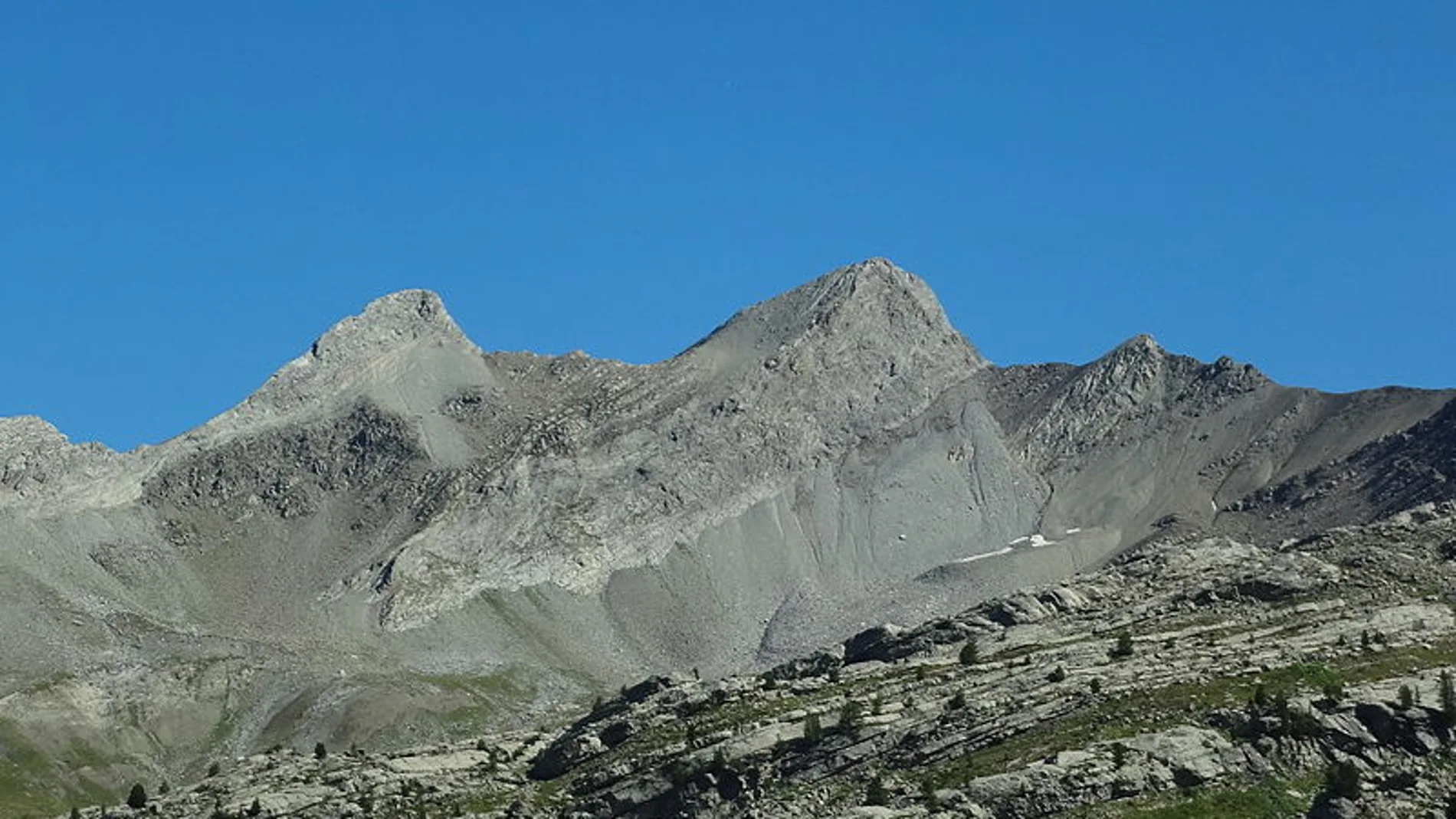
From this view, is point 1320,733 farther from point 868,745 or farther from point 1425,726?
point 868,745

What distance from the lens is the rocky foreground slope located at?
11762cm

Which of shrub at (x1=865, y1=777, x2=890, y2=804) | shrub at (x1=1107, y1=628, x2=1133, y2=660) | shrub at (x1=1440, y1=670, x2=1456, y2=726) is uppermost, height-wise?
shrub at (x1=1107, y1=628, x2=1133, y2=660)

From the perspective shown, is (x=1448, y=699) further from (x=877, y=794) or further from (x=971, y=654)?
(x=971, y=654)

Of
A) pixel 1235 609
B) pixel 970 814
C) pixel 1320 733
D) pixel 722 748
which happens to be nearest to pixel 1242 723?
pixel 1320 733

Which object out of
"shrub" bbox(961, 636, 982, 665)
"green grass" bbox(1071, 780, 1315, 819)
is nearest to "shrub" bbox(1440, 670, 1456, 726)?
"green grass" bbox(1071, 780, 1315, 819)

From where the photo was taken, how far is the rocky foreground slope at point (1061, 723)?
118 m

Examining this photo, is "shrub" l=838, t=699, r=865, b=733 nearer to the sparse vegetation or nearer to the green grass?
the sparse vegetation

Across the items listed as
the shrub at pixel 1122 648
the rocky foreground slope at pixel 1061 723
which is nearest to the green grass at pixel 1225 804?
the rocky foreground slope at pixel 1061 723

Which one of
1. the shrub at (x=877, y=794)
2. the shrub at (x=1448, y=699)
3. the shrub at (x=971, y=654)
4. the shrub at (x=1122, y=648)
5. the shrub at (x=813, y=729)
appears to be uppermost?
the shrub at (x=971, y=654)

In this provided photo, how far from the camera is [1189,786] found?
117m

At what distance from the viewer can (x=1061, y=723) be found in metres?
131

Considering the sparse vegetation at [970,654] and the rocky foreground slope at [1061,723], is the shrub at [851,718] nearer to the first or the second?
the rocky foreground slope at [1061,723]

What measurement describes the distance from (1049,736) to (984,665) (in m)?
28.1

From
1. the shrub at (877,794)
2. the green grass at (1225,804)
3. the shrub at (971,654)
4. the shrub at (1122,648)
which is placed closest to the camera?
the green grass at (1225,804)
